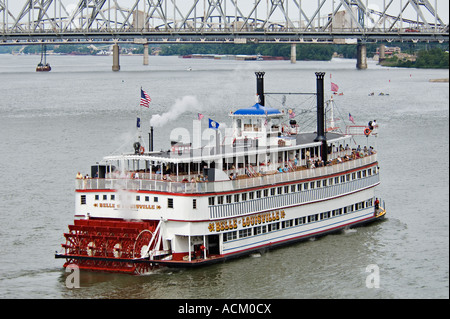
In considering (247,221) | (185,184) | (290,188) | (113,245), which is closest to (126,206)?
(113,245)

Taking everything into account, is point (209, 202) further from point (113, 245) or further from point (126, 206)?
point (113, 245)

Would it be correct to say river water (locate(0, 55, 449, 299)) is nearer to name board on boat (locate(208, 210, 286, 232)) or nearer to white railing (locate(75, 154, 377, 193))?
name board on boat (locate(208, 210, 286, 232))

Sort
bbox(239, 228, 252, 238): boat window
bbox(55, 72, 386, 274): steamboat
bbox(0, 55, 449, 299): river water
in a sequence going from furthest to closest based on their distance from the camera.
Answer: bbox(239, 228, 252, 238): boat window, bbox(55, 72, 386, 274): steamboat, bbox(0, 55, 449, 299): river water

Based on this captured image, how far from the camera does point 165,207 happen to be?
1426 inches

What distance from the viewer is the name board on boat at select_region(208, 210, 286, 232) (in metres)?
36.6

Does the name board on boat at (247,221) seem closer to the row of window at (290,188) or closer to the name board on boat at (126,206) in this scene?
the row of window at (290,188)

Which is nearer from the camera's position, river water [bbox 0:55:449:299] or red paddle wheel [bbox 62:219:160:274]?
river water [bbox 0:55:449:299]

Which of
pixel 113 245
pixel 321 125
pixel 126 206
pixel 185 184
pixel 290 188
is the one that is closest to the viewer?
pixel 185 184

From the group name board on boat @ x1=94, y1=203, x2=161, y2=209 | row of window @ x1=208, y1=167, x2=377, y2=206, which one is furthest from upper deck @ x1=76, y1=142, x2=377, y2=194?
name board on boat @ x1=94, y1=203, x2=161, y2=209

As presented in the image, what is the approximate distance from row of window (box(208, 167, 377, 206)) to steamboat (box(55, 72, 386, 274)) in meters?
0.04

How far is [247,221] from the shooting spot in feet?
124

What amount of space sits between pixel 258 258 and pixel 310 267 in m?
1.93

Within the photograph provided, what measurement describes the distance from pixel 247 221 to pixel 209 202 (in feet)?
6.49

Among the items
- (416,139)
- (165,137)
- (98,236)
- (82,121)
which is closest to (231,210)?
(98,236)
